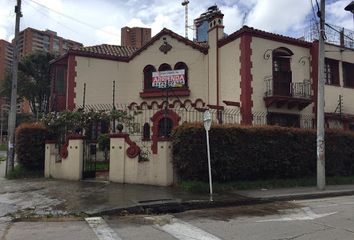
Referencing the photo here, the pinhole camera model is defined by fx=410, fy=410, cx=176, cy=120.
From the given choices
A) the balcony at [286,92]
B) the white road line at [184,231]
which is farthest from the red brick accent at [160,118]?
the white road line at [184,231]

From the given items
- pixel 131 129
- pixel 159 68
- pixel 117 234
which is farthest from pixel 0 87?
pixel 117 234

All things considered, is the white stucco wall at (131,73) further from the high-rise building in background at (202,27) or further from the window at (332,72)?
the window at (332,72)

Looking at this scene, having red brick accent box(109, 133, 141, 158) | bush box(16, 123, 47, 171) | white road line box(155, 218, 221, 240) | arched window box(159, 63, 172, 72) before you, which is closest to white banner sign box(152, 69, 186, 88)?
arched window box(159, 63, 172, 72)

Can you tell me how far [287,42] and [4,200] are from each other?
55.5 ft

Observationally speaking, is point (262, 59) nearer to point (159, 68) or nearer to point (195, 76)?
point (195, 76)

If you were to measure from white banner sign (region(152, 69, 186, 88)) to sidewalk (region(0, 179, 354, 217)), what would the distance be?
10140 millimetres

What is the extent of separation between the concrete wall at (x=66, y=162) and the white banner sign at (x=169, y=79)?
27.8 ft

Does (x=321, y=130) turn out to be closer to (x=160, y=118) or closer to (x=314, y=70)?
(x=314, y=70)

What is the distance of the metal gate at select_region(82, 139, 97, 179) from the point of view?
1725cm

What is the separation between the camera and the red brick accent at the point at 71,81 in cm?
2478

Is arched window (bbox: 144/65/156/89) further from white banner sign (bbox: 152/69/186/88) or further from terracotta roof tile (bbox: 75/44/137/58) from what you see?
terracotta roof tile (bbox: 75/44/137/58)

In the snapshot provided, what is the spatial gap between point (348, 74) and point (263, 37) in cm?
759

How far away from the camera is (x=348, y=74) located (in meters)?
26.0

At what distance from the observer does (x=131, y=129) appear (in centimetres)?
1992
